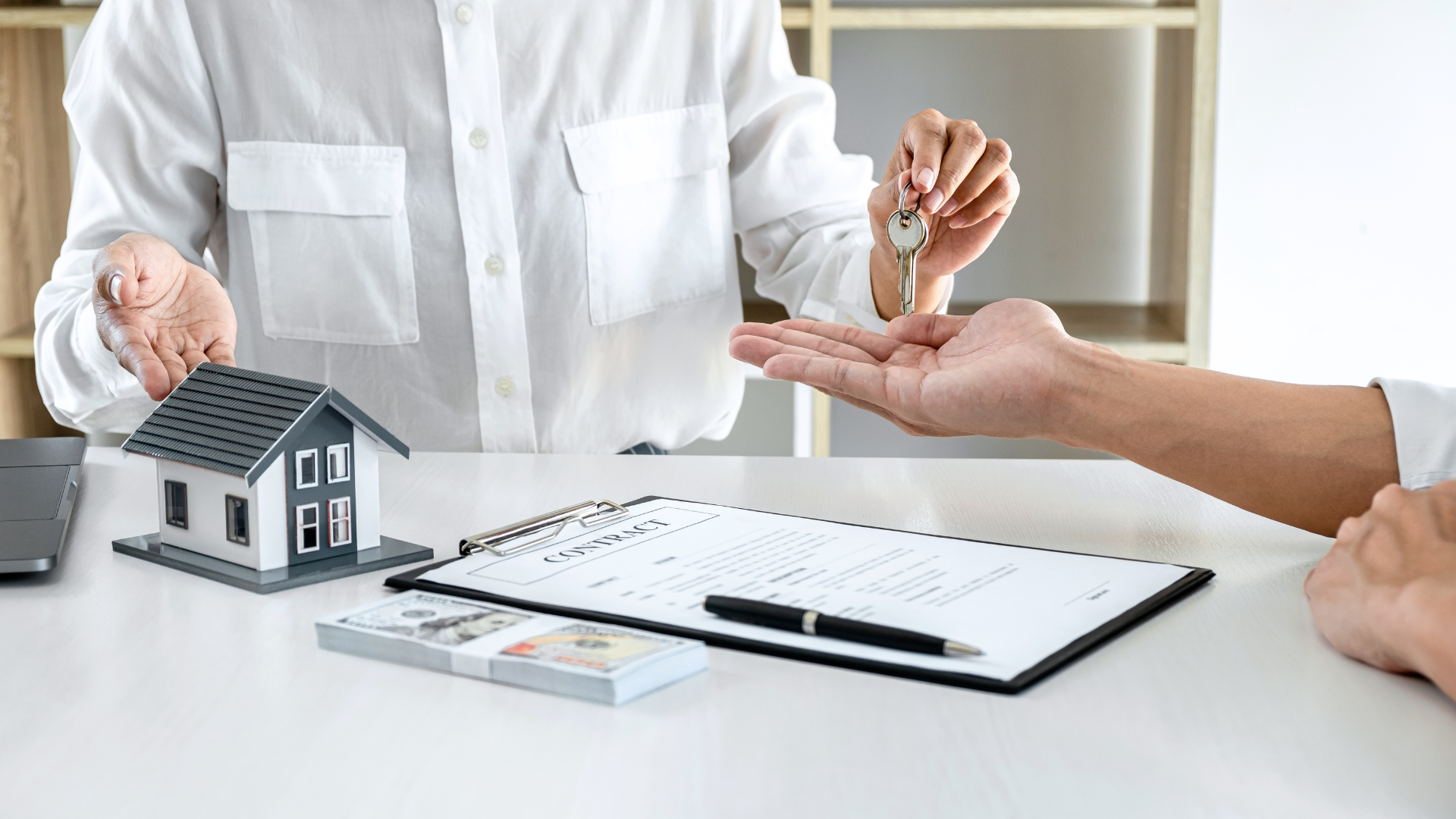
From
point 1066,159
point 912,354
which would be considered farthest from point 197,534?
point 1066,159

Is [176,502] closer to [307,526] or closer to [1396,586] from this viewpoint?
[307,526]

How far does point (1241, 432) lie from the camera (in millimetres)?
773

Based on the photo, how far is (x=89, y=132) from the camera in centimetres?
133

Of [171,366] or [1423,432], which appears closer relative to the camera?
[1423,432]

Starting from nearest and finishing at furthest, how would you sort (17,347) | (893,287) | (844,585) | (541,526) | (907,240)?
1. (844,585)
2. (541,526)
3. (907,240)
4. (893,287)
5. (17,347)

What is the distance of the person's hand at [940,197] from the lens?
103 cm

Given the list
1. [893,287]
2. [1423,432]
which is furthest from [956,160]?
[1423,432]

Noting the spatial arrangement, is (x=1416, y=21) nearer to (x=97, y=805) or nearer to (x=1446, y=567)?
(x=1446, y=567)

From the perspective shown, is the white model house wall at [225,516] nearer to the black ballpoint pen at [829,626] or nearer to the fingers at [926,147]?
the black ballpoint pen at [829,626]

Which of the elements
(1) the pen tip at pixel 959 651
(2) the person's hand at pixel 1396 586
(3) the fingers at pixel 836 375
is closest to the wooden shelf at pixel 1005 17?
(3) the fingers at pixel 836 375

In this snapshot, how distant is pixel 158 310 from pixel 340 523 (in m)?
0.41

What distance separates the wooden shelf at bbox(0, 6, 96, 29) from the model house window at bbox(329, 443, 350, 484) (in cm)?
163

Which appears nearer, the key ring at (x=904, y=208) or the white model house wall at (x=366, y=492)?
the white model house wall at (x=366, y=492)

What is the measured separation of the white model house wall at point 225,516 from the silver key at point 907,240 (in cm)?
55
